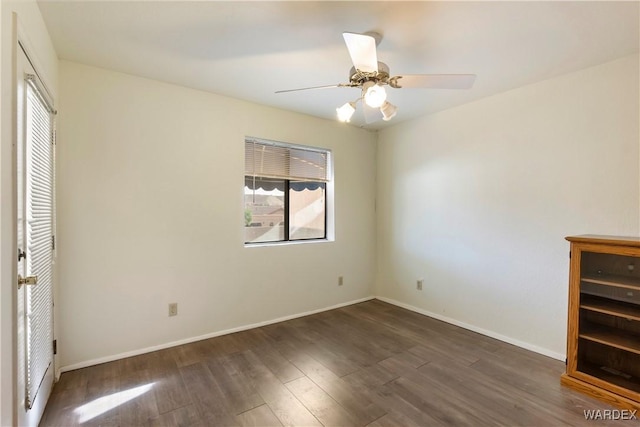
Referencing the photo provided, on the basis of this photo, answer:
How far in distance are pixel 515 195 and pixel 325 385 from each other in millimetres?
2421

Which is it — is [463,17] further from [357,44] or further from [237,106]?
[237,106]

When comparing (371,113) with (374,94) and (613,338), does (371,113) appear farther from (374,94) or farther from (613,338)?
(613,338)

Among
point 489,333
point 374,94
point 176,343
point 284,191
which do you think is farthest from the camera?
point 284,191

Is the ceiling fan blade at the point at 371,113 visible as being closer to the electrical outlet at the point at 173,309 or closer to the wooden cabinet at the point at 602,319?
the wooden cabinet at the point at 602,319

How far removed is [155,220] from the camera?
264 centimetres

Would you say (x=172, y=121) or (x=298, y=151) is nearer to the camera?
(x=172, y=121)

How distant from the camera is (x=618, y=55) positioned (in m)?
2.20

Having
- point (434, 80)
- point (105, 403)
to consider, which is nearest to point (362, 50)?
point (434, 80)

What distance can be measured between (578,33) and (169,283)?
144 inches

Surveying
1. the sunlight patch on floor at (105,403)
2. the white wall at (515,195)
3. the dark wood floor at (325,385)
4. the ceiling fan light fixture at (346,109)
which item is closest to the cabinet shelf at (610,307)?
the white wall at (515,195)

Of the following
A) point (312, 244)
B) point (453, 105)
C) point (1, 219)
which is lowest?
point (312, 244)

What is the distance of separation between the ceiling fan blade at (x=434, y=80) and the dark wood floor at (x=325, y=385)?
6.93ft

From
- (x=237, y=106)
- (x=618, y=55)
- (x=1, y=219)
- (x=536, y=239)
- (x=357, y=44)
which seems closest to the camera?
(x=1, y=219)

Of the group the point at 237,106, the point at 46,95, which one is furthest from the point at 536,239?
the point at 46,95
